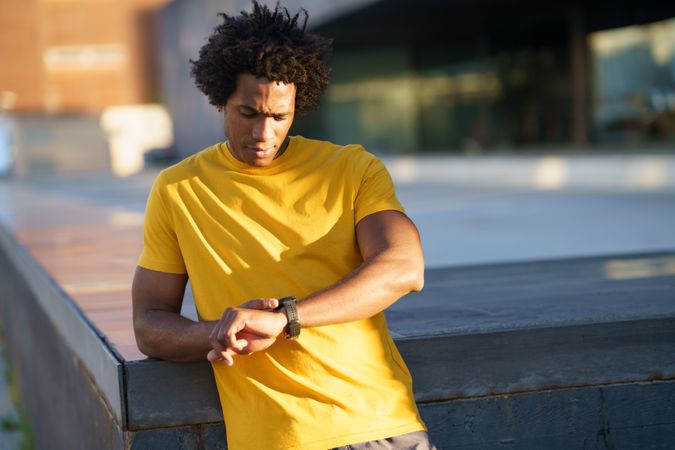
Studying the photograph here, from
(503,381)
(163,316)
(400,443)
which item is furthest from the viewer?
(503,381)

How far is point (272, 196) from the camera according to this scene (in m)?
2.81

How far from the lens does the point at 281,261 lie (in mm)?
2773

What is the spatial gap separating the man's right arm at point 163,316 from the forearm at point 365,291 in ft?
1.24

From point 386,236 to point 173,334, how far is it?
2.15 ft

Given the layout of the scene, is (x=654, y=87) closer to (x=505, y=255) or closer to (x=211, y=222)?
(x=505, y=255)

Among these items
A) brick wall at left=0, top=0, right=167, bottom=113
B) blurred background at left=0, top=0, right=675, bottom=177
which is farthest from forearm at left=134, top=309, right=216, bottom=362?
brick wall at left=0, top=0, right=167, bottom=113

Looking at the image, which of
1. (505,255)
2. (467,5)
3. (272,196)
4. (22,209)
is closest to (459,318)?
(272,196)

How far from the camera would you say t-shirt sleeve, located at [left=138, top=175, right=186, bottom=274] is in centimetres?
287

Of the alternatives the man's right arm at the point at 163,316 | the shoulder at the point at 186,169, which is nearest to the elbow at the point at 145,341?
the man's right arm at the point at 163,316

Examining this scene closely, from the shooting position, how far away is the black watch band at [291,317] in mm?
2617

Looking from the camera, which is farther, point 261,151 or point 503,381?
point 503,381

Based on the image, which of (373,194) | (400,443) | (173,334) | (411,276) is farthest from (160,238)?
(400,443)

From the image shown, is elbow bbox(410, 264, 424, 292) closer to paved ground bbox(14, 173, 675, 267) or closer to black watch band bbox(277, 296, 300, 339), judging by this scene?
black watch band bbox(277, 296, 300, 339)

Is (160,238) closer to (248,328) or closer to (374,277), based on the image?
(248,328)
